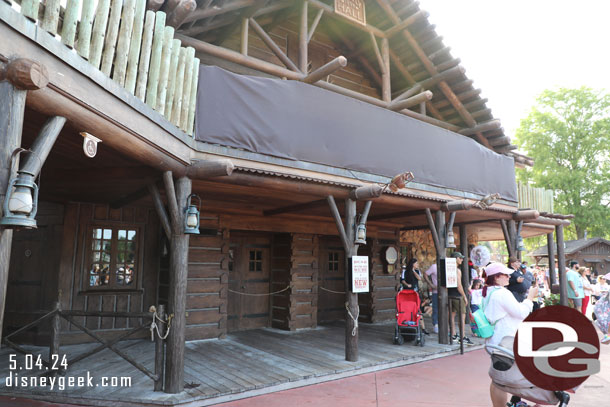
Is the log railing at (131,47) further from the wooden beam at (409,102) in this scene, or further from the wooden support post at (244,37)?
the wooden beam at (409,102)

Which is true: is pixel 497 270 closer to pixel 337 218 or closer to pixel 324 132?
pixel 337 218

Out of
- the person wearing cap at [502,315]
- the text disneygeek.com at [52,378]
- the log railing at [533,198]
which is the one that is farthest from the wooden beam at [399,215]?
the text disneygeek.com at [52,378]

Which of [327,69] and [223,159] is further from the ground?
[327,69]

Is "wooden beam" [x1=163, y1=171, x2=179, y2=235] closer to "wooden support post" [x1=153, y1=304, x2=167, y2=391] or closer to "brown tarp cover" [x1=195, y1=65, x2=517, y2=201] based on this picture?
"brown tarp cover" [x1=195, y1=65, x2=517, y2=201]

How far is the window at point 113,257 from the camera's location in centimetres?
766

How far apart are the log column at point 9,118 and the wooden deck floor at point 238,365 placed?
291 cm

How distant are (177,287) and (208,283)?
10.3 feet

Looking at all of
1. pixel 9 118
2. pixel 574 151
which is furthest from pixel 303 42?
pixel 574 151

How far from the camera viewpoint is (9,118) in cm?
245

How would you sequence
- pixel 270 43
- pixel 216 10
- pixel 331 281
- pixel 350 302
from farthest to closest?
pixel 331 281
pixel 270 43
pixel 350 302
pixel 216 10

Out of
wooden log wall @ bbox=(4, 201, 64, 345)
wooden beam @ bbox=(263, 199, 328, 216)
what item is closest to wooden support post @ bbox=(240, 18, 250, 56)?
wooden beam @ bbox=(263, 199, 328, 216)

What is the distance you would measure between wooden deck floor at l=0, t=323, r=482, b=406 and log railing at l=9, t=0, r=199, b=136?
3.37 m

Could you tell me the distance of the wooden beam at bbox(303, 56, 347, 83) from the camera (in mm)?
6305

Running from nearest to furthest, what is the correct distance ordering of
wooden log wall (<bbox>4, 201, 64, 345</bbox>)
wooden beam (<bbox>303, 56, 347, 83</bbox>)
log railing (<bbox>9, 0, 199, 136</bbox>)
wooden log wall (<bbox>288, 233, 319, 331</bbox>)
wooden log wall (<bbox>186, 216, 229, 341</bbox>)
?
1. log railing (<bbox>9, 0, 199, 136</bbox>)
2. wooden beam (<bbox>303, 56, 347, 83</bbox>)
3. wooden log wall (<bbox>4, 201, 64, 345</bbox>)
4. wooden log wall (<bbox>186, 216, 229, 341</bbox>)
5. wooden log wall (<bbox>288, 233, 319, 331</bbox>)
